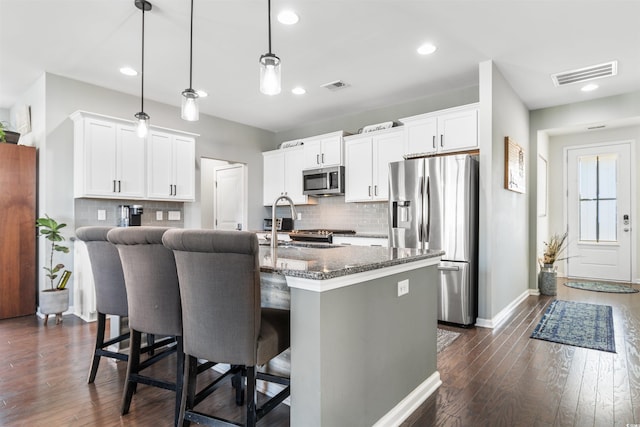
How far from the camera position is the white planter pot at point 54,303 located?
3768 mm

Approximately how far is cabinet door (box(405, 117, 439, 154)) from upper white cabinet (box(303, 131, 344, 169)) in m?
1.25

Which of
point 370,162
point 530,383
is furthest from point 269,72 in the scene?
point 370,162

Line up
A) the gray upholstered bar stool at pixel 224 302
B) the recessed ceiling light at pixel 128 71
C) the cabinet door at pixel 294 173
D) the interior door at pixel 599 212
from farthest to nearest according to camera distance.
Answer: the cabinet door at pixel 294 173, the interior door at pixel 599 212, the recessed ceiling light at pixel 128 71, the gray upholstered bar stool at pixel 224 302

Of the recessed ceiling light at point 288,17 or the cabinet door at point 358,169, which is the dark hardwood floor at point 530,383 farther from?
the recessed ceiling light at point 288,17

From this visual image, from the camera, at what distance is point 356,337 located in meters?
1.70

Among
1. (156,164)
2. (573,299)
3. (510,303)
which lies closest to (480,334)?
(510,303)

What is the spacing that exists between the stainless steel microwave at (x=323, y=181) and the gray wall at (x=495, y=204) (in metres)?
2.16

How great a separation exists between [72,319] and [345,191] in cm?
380

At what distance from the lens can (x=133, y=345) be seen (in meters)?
2.05

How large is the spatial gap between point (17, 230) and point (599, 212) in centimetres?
852

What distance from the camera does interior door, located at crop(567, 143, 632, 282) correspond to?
5875 millimetres

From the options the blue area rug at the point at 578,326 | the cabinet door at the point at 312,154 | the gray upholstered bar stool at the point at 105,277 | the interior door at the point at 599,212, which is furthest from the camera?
the interior door at the point at 599,212

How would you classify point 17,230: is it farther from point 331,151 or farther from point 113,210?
point 331,151

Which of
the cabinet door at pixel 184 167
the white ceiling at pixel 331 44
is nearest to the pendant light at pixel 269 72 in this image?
the white ceiling at pixel 331 44
